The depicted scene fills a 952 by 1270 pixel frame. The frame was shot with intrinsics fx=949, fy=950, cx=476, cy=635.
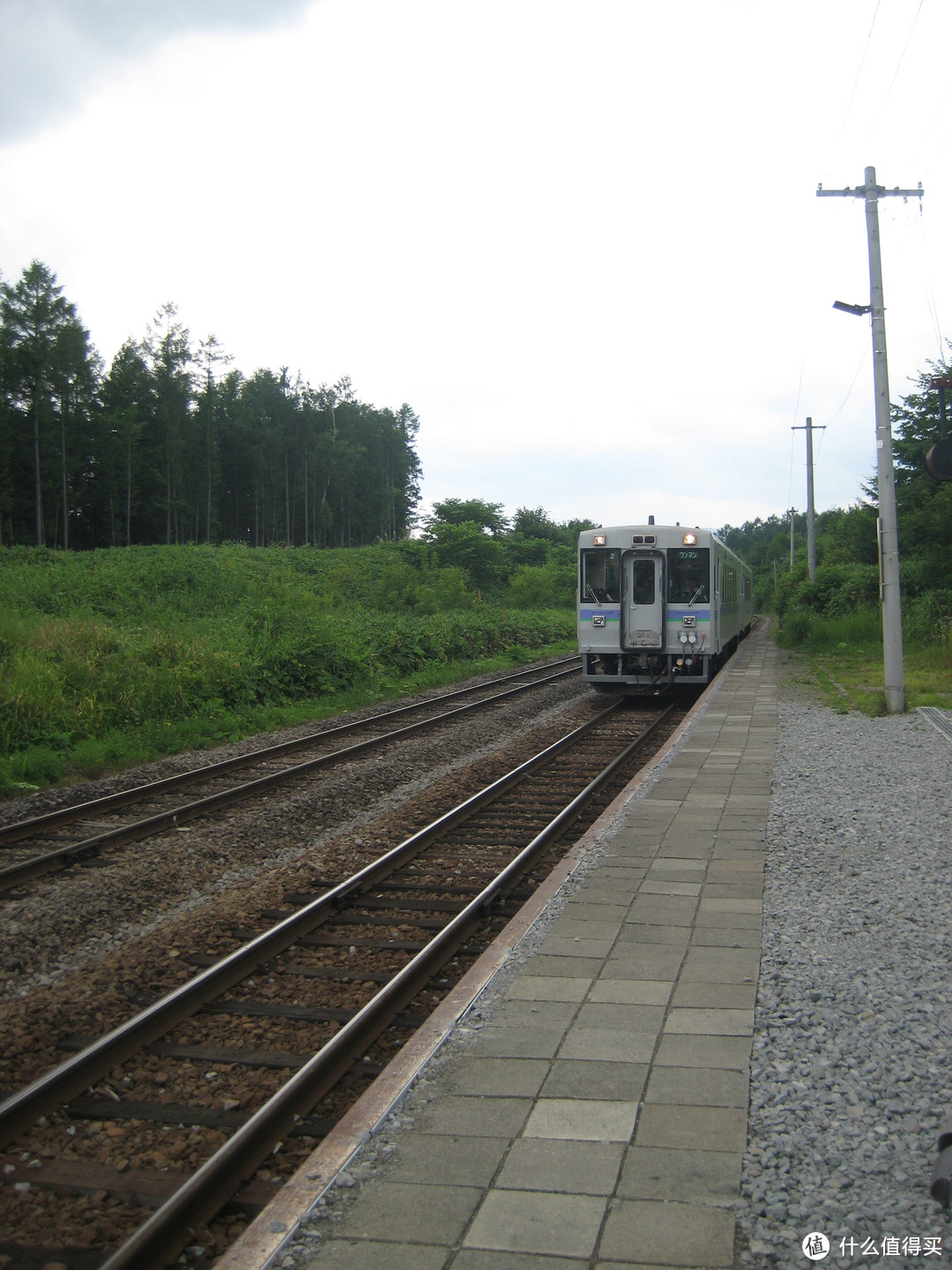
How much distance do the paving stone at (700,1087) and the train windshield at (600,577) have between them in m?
13.4

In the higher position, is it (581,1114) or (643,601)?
(643,601)

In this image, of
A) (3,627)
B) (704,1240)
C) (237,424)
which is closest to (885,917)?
(704,1240)

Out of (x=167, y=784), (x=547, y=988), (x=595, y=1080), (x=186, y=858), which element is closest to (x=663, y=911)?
(x=547, y=988)

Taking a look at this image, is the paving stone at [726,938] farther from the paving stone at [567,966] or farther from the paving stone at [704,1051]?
the paving stone at [704,1051]

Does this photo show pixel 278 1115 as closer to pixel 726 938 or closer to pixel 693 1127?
pixel 693 1127

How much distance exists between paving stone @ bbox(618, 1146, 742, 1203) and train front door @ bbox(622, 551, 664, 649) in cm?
1379

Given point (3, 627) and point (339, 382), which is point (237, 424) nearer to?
point (339, 382)

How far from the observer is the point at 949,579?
2364 cm

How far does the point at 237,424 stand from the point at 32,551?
33162 mm

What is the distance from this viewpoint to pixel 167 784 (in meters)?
9.68

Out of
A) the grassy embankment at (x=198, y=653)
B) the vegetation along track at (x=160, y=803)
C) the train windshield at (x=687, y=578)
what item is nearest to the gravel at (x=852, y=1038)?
the vegetation along track at (x=160, y=803)

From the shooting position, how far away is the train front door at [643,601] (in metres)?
16.5

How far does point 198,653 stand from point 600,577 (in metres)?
6.93

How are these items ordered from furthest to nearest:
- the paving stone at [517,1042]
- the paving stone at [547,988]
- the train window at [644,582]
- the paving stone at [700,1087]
A: the train window at [644,582]
the paving stone at [547,988]
the paving stone at [517,1042]
the paving stone at [700,1087]
